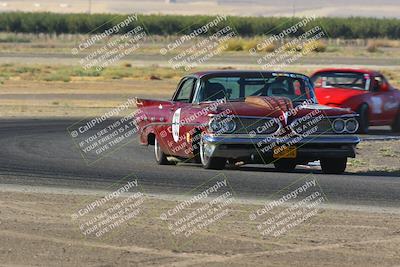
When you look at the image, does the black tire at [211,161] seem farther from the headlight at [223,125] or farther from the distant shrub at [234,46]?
the distant shrub at [234,46]

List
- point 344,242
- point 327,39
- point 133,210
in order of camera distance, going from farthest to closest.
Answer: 1. point 327,39
2. point 133,210
3. point 344,242

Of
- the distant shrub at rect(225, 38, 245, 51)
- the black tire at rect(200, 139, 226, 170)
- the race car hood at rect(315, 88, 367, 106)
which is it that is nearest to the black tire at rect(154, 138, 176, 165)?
the black tire at rect(200, 139, 226, 170)

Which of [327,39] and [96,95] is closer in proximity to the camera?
[96,95]

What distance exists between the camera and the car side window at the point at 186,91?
15891 millimetres

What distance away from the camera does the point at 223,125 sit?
14.3 m

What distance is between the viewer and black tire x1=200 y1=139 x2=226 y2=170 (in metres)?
14.7

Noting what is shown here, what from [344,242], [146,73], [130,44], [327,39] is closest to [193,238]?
[344,242]

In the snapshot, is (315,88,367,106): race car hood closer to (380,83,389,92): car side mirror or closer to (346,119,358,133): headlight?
(380,83,389,92): car side mirror

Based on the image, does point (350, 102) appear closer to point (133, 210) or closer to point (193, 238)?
point (133, 210)

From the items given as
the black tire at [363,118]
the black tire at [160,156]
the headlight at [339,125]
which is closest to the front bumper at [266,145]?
the headlight at [339,125]

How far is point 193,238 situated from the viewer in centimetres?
965

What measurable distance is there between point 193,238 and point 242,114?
490cm

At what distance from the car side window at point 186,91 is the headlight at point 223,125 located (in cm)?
150

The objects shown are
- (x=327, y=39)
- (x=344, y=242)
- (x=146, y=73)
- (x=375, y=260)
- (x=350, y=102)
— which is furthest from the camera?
(x=327, y=39)
